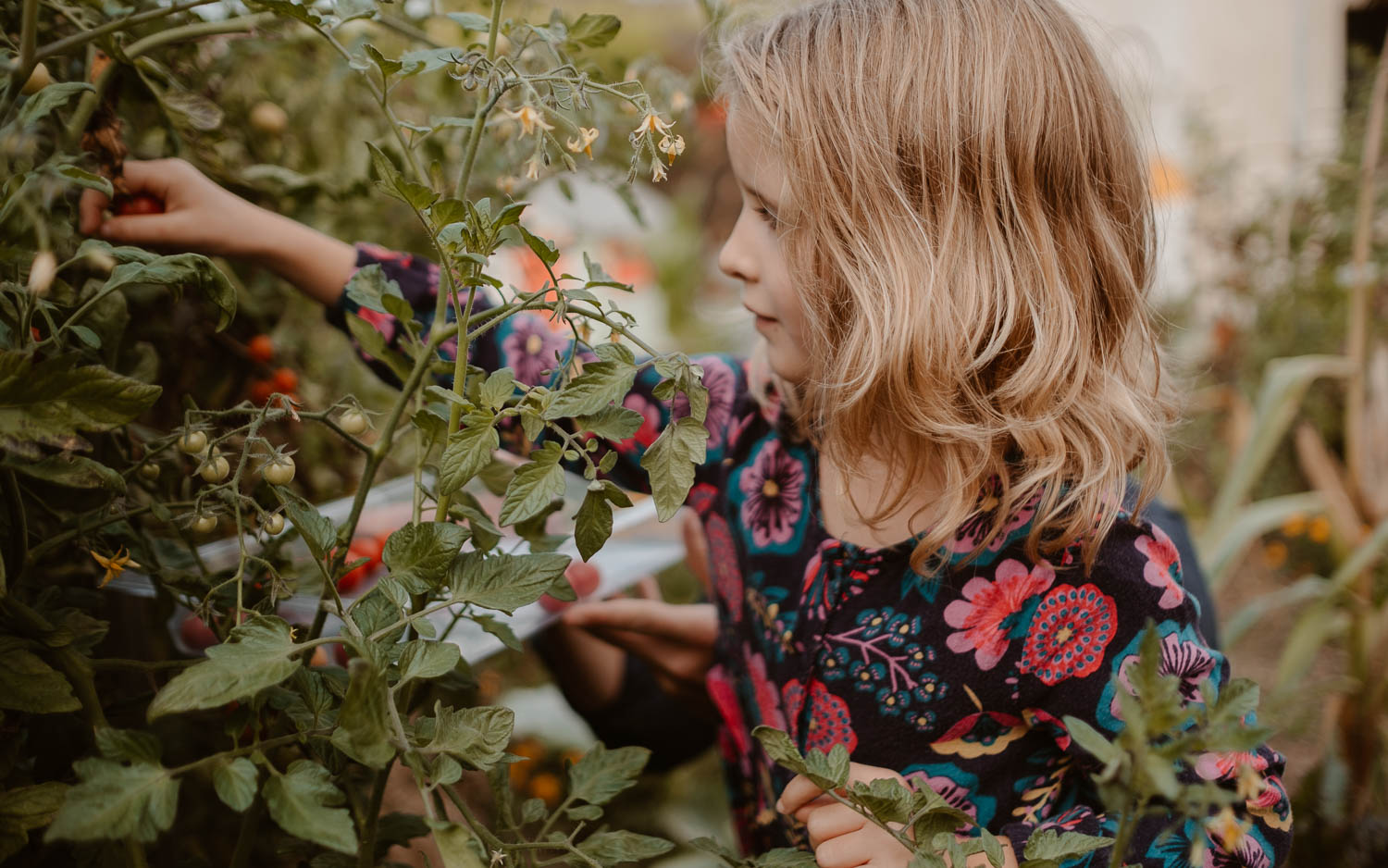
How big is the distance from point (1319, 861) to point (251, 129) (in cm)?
161

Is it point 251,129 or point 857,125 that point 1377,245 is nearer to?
point 857,125

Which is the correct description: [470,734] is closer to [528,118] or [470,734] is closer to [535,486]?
A: [535,486]

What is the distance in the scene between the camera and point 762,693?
94 cm

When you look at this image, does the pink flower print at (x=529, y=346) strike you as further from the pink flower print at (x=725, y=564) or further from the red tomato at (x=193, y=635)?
the red tomato at (x=193, y=635)

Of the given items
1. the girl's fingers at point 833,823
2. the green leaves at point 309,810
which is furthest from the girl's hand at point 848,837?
the green leaves at point 309,810

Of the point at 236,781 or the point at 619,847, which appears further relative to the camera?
the point at 619,847

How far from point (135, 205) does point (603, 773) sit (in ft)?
1.77

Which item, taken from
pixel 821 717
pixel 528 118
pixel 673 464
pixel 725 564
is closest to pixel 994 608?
pixel 821 717

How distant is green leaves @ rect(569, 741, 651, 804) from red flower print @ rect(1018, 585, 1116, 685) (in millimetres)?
327

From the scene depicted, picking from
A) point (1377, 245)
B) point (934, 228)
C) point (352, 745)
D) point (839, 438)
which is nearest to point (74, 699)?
point (352, 745)

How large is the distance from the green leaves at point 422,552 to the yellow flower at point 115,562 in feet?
0.57

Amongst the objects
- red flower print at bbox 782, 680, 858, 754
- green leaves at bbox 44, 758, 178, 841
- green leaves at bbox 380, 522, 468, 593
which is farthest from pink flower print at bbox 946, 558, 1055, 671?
green leaves at bbox 44, 758, 178, 841

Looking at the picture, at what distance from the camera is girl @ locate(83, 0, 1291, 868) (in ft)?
2.50

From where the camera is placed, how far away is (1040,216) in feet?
2.60
